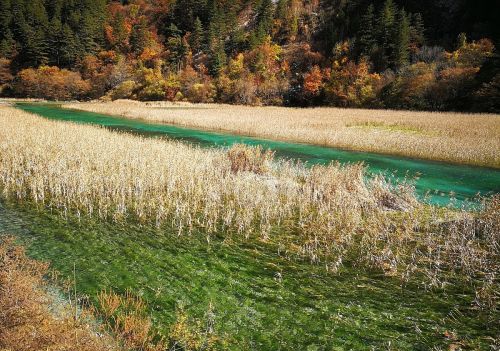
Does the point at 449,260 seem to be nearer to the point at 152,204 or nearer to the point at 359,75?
the point at 152,204

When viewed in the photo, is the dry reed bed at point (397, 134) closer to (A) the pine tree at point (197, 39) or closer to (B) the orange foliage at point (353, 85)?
(B) the orange foliage at point (353, 85)

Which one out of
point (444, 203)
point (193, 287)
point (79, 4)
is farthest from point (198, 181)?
point (79, 4)

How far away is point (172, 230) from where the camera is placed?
9000mm

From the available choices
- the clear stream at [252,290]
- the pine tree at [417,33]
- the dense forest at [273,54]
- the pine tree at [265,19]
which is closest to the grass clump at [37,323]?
the clear stream at [252,290]

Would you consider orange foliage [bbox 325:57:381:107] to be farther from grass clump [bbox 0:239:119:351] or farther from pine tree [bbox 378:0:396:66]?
grass clump [bbox 0:239:119:351]

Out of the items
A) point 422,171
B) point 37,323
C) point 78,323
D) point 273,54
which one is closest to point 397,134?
point 422,171

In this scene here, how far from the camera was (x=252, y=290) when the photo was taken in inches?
249

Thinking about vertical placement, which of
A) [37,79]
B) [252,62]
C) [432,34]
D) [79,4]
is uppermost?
[79,4]

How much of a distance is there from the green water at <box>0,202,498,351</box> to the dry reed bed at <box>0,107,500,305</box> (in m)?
0.67

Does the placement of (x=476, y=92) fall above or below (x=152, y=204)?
above

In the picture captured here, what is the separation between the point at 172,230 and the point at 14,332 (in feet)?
17.4

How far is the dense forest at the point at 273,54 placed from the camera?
204 ft

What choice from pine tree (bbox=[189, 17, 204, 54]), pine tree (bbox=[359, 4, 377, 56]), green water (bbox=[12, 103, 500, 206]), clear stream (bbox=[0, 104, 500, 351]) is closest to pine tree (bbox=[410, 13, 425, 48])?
pine tree (bbox=[359, 4, 377, 56])

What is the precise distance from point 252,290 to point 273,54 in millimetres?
99536
